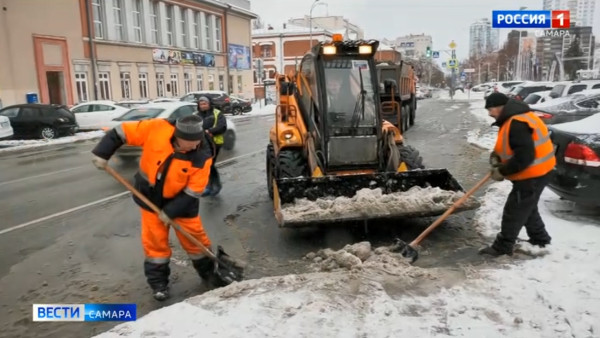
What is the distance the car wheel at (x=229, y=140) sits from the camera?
47.7 feet

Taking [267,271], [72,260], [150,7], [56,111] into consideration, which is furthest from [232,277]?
[150,7]

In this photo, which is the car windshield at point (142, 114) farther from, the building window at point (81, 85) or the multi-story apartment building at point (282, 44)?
the multi-story apartment building at point (282, 44)

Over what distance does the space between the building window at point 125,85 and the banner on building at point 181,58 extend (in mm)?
3031

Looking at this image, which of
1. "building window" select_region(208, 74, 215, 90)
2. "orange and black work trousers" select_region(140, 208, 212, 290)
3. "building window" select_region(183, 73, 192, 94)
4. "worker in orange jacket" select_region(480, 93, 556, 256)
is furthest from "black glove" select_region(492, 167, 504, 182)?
"building window" select_region(208, 74, 215, 90)

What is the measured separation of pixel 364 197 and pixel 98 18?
28482 mm

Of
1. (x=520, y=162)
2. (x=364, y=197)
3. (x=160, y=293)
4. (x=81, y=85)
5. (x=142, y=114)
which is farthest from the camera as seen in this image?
(x=81, y=85)

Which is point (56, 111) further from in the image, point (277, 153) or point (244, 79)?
point (244, 79)

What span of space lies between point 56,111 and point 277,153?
48.6 ft

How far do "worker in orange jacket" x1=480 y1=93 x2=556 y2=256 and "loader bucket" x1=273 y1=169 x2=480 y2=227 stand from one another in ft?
2.20

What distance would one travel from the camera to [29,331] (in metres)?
3.94

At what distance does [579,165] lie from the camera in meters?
5.82

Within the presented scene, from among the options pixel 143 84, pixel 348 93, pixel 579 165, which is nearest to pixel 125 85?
pixel 143 84

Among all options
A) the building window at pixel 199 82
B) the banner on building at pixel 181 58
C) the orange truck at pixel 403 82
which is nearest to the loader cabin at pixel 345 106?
the orange truck at pixel 403 82

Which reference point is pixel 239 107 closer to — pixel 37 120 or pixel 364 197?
pixel 37 120
